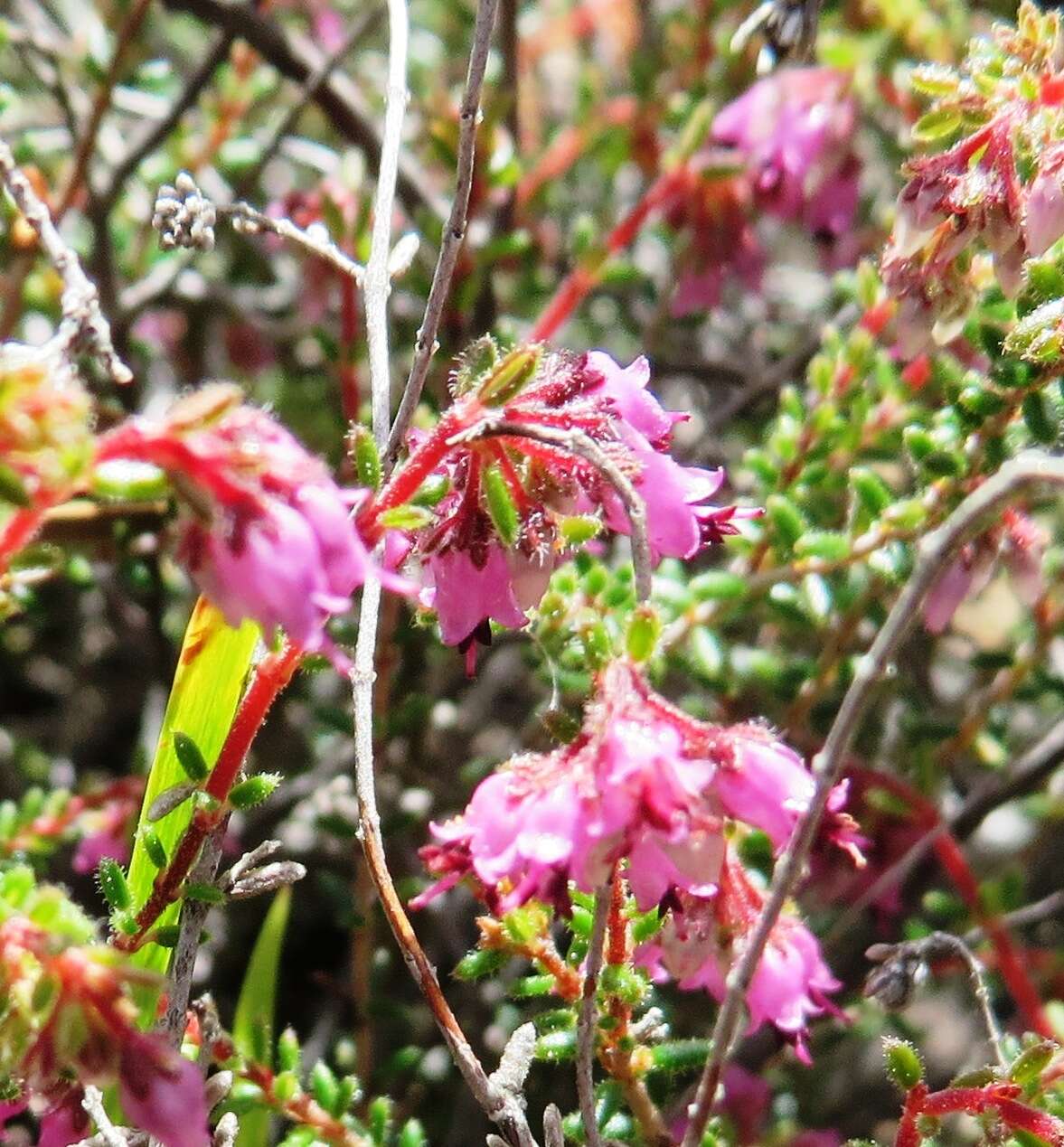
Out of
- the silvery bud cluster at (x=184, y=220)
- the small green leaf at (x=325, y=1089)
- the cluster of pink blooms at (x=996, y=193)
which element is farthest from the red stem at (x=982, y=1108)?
the silvery bud cluster at (x=184, y=220)

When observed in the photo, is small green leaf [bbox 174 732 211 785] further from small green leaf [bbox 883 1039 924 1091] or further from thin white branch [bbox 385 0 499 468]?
small green leaf [bbox 883 1039 924 1091]

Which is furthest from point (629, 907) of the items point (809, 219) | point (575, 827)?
point (809, 219)

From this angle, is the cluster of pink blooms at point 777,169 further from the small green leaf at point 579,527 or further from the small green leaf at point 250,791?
the small green leaf at point 250,791

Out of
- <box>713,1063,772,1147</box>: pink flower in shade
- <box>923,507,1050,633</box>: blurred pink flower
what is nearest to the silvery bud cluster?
<box>923,507,1050,633</box>: blurred pink flower

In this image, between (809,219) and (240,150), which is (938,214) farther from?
(240,150)

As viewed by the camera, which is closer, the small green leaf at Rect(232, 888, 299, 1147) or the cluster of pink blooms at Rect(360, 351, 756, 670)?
the cluster of pink blooms at Rect(360, 351, 756, 670)

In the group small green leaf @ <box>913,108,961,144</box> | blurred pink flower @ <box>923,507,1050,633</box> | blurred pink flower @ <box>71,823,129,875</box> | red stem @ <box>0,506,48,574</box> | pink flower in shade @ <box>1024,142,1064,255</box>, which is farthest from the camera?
blurred pink flower @ <box>71,823,129,875</box>

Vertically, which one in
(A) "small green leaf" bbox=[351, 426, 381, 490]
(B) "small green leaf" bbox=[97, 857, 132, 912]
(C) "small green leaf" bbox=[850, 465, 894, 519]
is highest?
(C) "small green leaf" bbox=[850, 465, 894, 519]
